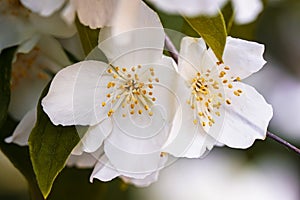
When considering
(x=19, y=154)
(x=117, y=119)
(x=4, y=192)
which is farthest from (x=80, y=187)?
(x=4, y=192)

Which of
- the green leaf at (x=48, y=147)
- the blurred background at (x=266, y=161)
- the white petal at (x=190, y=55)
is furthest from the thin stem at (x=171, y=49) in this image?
the blurred background at (x=266, y=161)

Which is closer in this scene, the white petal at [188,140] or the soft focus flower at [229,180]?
the white petal at [188,140]

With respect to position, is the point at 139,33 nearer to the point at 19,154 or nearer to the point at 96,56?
the point at 96,56

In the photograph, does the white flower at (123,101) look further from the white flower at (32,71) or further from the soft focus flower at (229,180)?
the soft focus flower at (229,180)

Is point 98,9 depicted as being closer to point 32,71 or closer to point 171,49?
point 171,49

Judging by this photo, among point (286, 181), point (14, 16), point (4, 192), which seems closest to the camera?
point (14, 16)

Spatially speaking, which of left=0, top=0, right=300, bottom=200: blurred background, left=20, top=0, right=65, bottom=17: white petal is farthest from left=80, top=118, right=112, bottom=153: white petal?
left=0, top=0, right=300, bottom=200: blurred background
